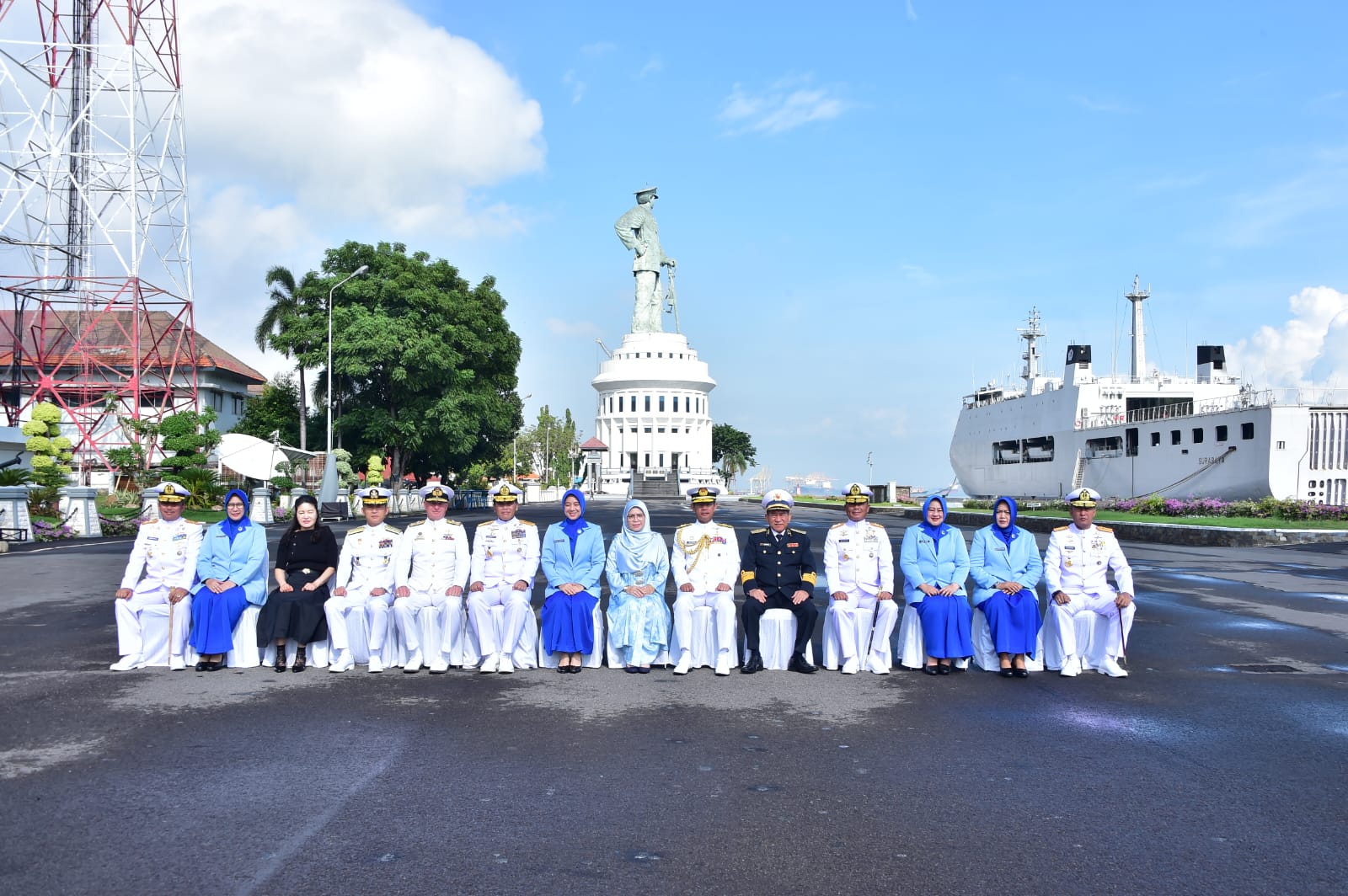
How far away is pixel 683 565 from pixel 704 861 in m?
4.36

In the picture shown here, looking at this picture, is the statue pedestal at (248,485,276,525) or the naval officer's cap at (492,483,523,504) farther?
the statue pedestal at (248,485,276,525)

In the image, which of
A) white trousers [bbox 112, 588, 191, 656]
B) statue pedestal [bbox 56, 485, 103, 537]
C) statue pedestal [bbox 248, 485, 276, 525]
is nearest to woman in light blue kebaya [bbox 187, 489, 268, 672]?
white trousers [bbox 112, 588, 191, 656]

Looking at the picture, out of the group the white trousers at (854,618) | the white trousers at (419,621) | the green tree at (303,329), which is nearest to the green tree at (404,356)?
the green tree at (303,329)

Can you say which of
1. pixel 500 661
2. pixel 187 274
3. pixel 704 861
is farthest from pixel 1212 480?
pixel 187 274

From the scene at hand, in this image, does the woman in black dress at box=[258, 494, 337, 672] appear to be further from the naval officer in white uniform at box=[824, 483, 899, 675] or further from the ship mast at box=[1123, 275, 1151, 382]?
the ship mast at box=[1123, 275, 1151, 382]

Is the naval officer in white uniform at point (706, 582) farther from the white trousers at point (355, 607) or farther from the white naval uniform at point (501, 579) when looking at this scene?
the white trousers at point (355, 607)

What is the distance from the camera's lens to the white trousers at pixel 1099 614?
8.28 meters

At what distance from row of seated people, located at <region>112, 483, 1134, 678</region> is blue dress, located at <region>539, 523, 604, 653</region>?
2 cm

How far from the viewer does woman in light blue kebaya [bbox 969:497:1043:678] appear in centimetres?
823

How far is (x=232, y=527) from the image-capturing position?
8.52 meters

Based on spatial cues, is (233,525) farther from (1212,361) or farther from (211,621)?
(1212,361)

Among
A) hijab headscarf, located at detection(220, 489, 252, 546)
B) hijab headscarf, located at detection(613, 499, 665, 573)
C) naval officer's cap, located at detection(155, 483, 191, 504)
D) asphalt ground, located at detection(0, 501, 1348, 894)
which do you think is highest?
naval officer's cap, located at detection(155, 483, 191, 504)

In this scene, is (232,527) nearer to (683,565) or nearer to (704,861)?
(683,565)

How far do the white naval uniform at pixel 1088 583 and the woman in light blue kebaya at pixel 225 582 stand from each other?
6.78 m
